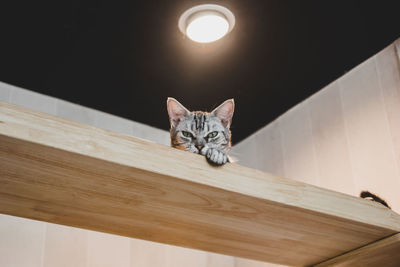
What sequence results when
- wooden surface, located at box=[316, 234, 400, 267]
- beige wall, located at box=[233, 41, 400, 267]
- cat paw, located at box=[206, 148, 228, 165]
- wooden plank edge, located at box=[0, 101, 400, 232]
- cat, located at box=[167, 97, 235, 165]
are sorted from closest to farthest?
wooden plank edge, located at box=[0, 101, 400, 232] < cat paw, located at box=[206, 148, 228, 165] < wooden surface, located at box=[316, 234, 400, 267] < cat, located at box=[167, 97, 235, 165] < beige wall, located at box=[233, 41, 400, 267]

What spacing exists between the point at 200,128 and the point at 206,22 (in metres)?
0.35

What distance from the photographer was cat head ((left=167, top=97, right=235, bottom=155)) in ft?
4.78

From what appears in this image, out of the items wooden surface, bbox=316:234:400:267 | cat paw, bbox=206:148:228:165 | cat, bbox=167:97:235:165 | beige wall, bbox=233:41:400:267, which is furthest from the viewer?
beige wall, bbox=233:41:400:267

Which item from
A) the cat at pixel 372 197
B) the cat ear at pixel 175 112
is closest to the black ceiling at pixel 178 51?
the cat ear at pixel 175 112

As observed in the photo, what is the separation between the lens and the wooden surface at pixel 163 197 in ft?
2.79

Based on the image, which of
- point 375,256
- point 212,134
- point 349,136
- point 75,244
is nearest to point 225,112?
point 212,134

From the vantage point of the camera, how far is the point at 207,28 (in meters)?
1.57

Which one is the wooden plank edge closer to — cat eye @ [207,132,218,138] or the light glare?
cat eye @ [207,132,218,138]

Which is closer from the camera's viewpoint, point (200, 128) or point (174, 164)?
point (174, 164)

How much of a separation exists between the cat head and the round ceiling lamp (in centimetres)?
25

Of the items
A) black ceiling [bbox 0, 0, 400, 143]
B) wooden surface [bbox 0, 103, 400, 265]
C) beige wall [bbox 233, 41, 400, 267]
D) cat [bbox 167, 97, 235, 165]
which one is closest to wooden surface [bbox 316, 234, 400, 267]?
wooden surface [bbox 0, 103, 400, 265]

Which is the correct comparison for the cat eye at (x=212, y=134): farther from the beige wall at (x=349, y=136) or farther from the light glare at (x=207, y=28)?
the beige wall at (x=349, y=136)

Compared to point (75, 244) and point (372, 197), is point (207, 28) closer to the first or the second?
point (372, 197)

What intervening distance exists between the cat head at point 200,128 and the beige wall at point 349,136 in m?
0.48
